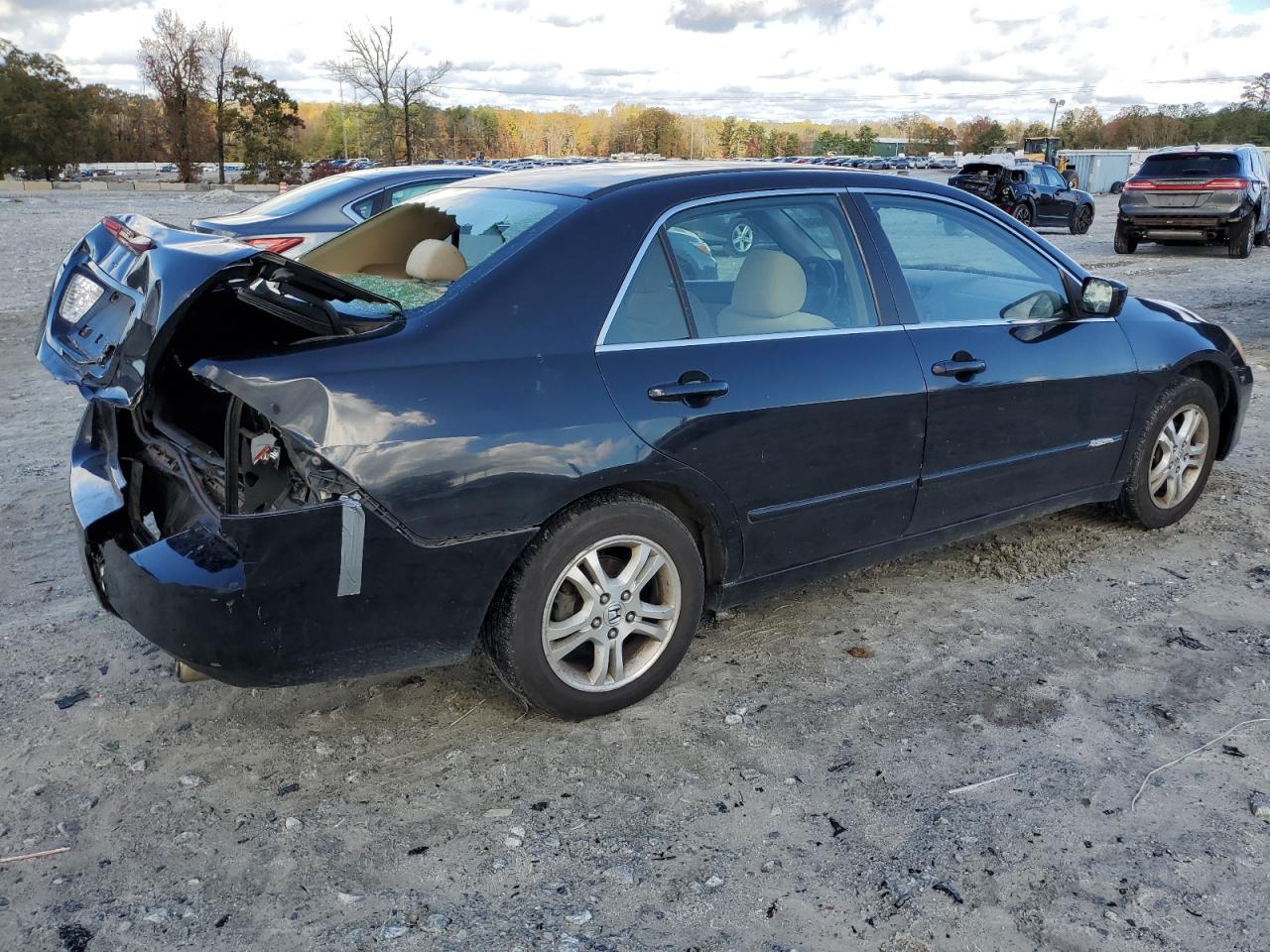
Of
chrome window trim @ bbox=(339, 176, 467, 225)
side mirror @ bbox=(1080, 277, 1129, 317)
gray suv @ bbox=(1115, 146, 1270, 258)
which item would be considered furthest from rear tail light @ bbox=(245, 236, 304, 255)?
gray suv @ bbox=(1115, 146, 1270, 258)

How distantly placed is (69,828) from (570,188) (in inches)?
94.4

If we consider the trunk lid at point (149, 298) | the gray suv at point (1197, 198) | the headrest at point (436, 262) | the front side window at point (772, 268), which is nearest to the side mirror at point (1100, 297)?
the front side window at point (772, 268)

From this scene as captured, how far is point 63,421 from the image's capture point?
6.94 metres

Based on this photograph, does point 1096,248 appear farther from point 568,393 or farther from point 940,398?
point 568,393

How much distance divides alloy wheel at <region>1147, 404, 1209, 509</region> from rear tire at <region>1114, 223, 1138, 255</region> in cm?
1476

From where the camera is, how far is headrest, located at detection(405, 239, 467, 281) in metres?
3.46

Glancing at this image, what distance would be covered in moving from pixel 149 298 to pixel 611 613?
61.8 inches

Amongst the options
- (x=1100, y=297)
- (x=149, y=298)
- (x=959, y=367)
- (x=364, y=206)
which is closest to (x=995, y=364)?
(x=959, y=367)

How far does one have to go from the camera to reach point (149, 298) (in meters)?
2.81

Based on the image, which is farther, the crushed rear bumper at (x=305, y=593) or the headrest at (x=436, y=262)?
the headrest at (x=436, y=262)

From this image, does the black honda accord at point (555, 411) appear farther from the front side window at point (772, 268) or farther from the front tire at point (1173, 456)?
the front tire at point (1173, 456)

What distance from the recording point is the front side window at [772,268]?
3.46 meters

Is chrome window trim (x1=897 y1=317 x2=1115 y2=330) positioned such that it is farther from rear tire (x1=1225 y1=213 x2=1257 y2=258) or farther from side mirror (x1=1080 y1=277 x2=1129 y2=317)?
rear tire (x1=1225 y1=213 x2=1257 y2=258)

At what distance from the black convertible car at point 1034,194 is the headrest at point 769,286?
71.3 feet
